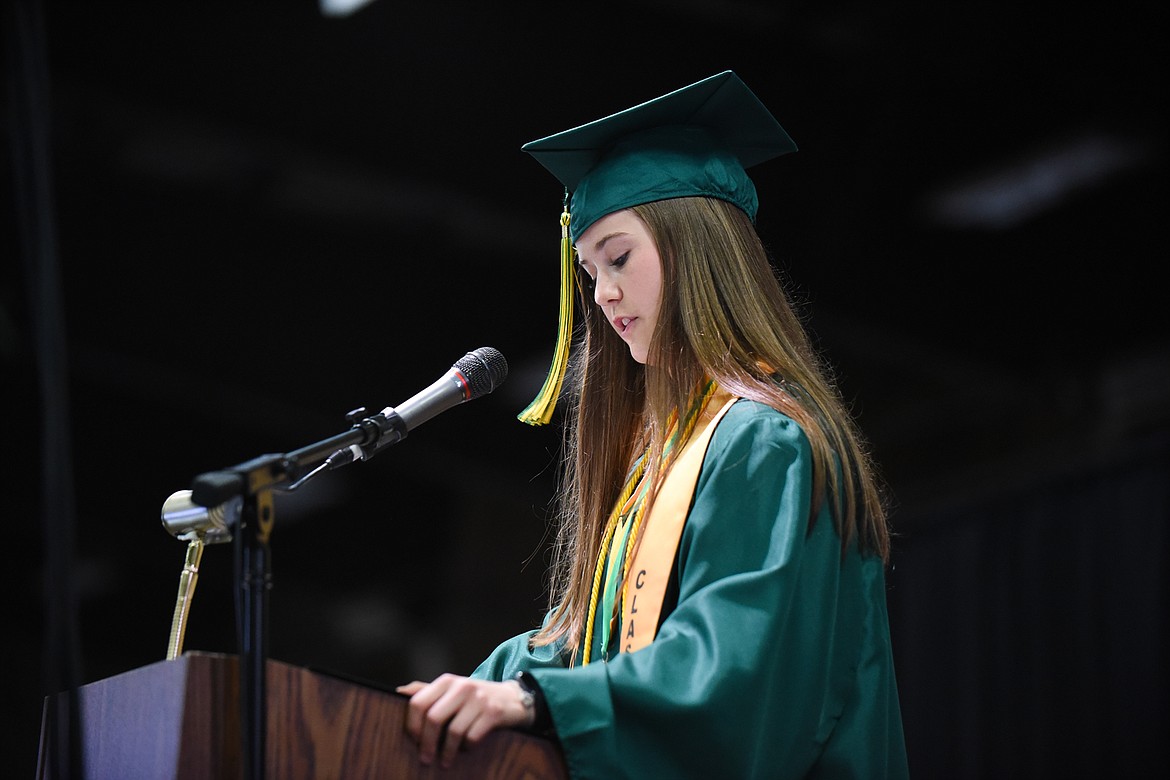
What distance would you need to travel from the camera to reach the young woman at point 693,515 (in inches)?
57.3

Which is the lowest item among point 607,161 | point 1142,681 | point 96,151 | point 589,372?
point 1142,681

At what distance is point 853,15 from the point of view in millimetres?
4117

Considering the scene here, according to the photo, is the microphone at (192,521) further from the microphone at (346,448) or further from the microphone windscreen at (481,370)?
the microphone windscreen at (481,370)

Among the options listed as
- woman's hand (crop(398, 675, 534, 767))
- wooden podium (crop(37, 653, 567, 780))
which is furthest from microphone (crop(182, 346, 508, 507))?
woman's hand (crop(398, 675, 534, 767))

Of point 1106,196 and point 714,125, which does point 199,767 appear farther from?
point 1106,196

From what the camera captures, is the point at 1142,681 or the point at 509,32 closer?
the point at 509,32

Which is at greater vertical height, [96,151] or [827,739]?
[96,151]

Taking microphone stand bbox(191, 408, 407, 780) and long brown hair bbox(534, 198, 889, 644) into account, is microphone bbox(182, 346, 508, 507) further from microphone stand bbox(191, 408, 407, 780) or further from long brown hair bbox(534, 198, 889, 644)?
long brown hair bbox(534, 198, 889, 644)

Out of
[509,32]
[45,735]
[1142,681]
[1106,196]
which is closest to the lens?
[45,735]

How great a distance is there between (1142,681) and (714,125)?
→ 3230 millimetres

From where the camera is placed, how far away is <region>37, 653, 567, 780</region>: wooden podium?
1.25 m

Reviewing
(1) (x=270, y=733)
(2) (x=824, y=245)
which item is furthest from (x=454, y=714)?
(2) (x=824, y=245)

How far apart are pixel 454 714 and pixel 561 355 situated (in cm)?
91

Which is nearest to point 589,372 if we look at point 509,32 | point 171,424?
point 509,32
